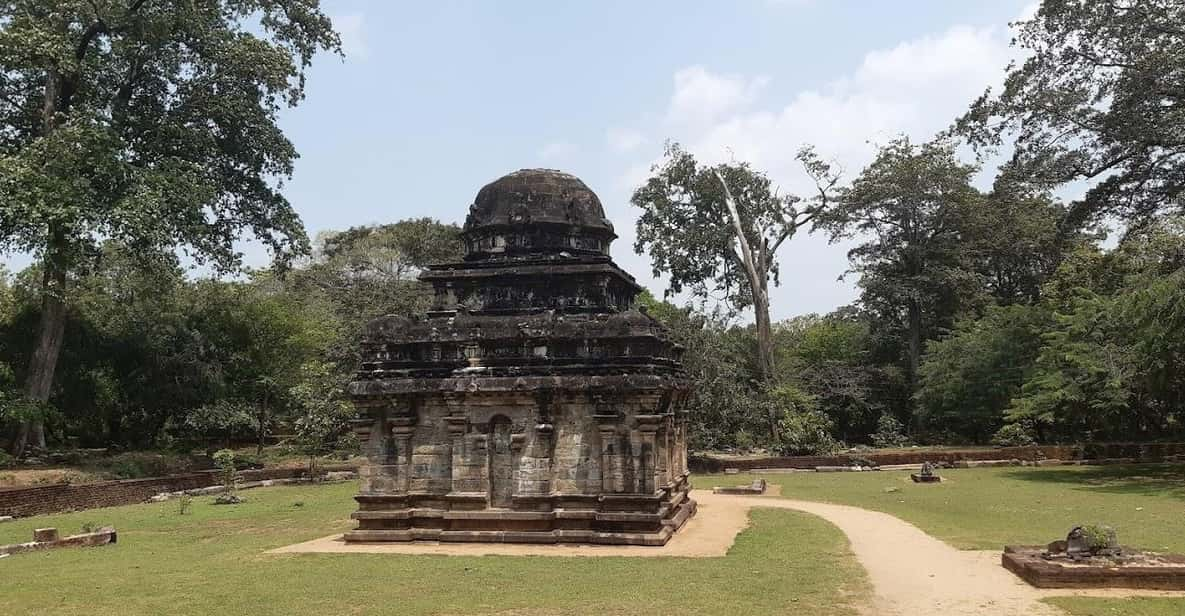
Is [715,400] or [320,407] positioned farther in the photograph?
[715,400]

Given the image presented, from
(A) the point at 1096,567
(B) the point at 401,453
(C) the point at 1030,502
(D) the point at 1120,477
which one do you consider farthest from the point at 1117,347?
(B) the point at 401,453

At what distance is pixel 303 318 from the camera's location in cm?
3916

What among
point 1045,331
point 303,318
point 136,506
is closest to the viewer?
point 136,506

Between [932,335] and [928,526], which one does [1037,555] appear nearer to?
[928,526]

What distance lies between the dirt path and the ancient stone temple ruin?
353 cm

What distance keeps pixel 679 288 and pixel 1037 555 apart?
31.6m

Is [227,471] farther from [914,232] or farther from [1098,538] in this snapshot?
[914,232]

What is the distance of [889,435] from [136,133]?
104 ft

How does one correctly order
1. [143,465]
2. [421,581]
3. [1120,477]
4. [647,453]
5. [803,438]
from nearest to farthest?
[421,581] → [647,453] → [1120,477] → [143,465] → [803,438]

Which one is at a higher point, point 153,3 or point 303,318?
point 153,3

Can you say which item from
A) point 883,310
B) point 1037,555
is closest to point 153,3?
point 1037,555

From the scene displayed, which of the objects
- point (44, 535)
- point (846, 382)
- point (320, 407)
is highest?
point (846, 382)

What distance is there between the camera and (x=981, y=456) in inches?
1160

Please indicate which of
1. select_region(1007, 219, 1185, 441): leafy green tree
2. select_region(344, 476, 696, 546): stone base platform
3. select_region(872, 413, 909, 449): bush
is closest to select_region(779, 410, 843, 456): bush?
select_region(872, 413, 909, 449): bush
